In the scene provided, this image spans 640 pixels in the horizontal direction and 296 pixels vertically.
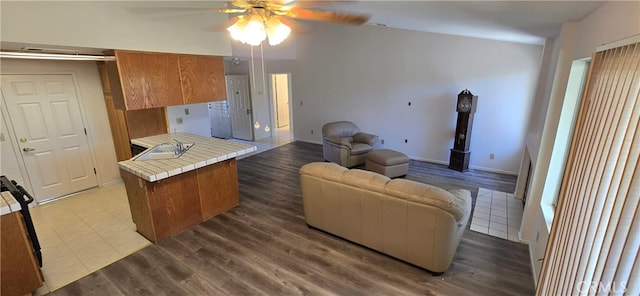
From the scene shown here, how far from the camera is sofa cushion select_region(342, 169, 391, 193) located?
2590 mm

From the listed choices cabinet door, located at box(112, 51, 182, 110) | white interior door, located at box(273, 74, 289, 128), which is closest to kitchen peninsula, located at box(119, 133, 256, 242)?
cabinet door, located at box(112, 51, 182, 110)

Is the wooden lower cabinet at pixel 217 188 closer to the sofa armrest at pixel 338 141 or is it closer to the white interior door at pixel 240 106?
the sofa armrest at pixel 338 141

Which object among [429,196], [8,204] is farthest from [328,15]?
[8,204]

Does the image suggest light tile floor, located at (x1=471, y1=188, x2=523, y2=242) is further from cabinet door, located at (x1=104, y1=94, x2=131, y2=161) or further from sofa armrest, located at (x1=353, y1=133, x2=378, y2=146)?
cabinet door, located at (x1=104, y1=94, x2=131, y2=161)

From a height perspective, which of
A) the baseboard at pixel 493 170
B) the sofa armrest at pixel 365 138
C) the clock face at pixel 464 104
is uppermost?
the clock face at pixel 464 104

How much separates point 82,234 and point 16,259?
120 cm

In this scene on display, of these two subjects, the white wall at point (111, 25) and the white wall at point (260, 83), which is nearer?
the white wall at point (111, 25)

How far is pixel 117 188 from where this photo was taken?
4.68 meters

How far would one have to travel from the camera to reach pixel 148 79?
Result: 141 inches

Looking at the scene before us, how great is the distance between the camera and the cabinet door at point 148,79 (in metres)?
3.35

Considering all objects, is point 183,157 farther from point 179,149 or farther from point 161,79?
point 161,79

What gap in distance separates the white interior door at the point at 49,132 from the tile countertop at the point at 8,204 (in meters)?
2.31

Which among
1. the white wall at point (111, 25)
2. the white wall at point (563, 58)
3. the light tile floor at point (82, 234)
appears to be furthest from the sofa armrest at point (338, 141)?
the light tile floor at point (82, 234)

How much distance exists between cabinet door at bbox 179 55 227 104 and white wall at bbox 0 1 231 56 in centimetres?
17
